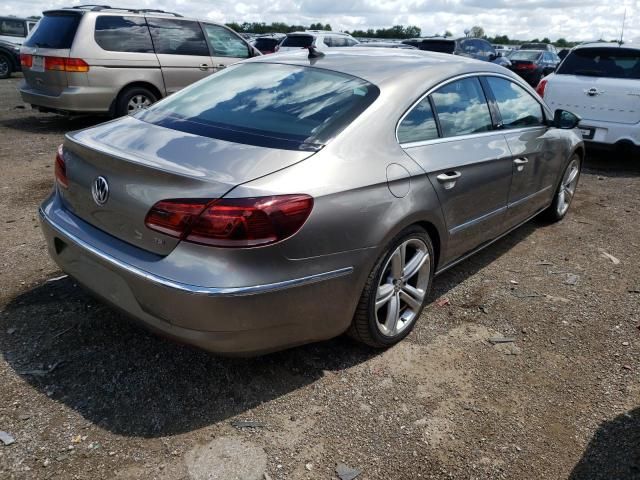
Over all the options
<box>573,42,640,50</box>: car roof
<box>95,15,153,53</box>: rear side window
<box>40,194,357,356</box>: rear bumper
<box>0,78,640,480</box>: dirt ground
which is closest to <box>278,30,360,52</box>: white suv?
<box>95,15,153,53</box>: rear side window

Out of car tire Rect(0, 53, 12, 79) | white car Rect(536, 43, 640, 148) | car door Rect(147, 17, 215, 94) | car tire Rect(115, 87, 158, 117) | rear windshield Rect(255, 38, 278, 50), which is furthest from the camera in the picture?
rear windshield Rect(255, 38, 278, 50)

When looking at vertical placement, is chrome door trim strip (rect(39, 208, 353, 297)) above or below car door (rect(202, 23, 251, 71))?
below

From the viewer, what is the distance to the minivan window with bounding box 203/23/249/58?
31.0ft

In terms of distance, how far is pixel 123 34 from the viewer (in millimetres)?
8320

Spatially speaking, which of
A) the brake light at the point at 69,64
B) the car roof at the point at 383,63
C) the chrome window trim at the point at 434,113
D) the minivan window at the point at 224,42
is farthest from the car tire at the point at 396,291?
the minivan window at the point at 224,42

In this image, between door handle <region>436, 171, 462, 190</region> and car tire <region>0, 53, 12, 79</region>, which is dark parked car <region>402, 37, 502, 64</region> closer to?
car tire <region>0, 53, 12, 79</region>

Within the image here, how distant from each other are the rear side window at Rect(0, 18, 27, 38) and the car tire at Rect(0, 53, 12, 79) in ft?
4.44

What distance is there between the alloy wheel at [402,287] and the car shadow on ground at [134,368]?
221mm

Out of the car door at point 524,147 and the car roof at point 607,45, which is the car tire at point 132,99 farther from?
the car roof at point 607,45

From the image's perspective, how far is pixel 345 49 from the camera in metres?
3.78

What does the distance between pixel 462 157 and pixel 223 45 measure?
24.2 ft

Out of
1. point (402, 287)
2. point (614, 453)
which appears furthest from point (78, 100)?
point (614, 453)

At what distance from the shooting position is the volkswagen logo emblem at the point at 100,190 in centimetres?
252

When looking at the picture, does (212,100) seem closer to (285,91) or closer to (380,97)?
(285,91)
